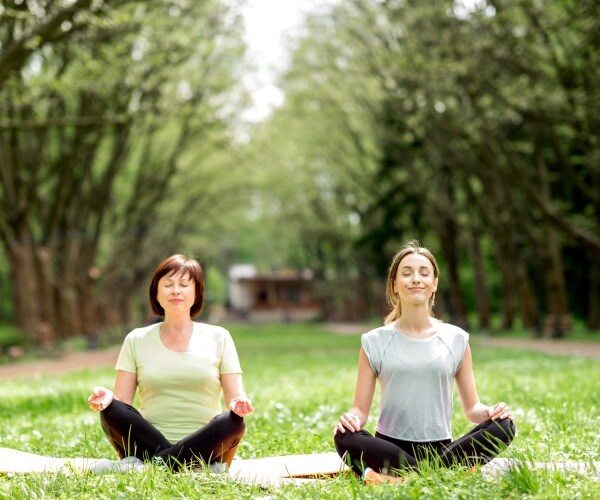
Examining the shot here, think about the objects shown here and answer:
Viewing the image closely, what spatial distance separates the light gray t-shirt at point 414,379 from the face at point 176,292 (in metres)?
1.20

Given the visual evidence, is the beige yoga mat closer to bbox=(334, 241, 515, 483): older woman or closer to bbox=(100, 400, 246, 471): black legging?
bbox=(100, 400, 246, 471): black legging

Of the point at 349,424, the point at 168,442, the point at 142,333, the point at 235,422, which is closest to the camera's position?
the point at 349,424

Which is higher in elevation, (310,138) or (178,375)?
(310,138)

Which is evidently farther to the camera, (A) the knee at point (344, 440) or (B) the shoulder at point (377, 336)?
(B) the shoulder at point (377, 336)

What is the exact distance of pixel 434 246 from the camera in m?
39.6

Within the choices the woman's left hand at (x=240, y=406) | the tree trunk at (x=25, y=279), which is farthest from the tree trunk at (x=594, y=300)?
the woman's left hand at (x=240, y=406)

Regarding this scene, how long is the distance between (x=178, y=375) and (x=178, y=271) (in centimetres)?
68

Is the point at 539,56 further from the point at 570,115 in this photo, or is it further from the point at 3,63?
the point at 3,63

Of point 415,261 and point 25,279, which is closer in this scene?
point 415,261

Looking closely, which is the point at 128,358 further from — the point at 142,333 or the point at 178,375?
the point at 178,375

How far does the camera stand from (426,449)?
199 inches

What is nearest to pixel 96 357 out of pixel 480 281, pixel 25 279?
pixel 25 279

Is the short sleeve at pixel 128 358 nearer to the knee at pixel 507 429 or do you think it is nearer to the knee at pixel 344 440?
the knee at pixel 344 440

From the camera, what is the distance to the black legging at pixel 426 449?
4957 mm
